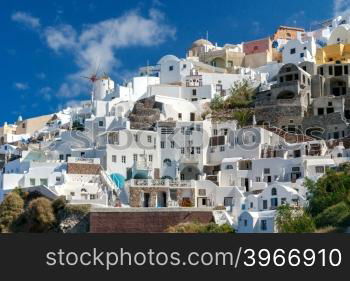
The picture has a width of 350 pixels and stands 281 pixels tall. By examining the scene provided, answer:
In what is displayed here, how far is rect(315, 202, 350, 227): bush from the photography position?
4325cm

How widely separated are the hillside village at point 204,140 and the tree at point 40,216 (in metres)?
1.53

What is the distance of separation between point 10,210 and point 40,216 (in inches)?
111

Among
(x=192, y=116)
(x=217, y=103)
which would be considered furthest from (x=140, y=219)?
(x=217, y=103)

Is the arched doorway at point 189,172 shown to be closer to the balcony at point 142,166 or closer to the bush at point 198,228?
the balcony at point 142,166

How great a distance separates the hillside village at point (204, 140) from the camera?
5594cm

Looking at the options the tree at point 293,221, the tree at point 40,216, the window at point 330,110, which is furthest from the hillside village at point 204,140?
the tree at point 40,216

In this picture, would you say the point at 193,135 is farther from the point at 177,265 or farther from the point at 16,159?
the point at 177,265

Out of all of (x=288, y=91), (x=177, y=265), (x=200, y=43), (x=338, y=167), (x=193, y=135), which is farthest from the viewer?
(x=200, y=43)

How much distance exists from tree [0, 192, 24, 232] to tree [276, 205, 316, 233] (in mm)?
16360

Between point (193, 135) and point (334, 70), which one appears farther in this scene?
point (334, 70)

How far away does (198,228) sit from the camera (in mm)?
48656

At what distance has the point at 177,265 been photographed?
29.7 meters

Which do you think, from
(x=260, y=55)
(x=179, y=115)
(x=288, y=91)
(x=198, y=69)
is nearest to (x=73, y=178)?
(x=179, y=115)

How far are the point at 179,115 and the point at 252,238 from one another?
37807mm
